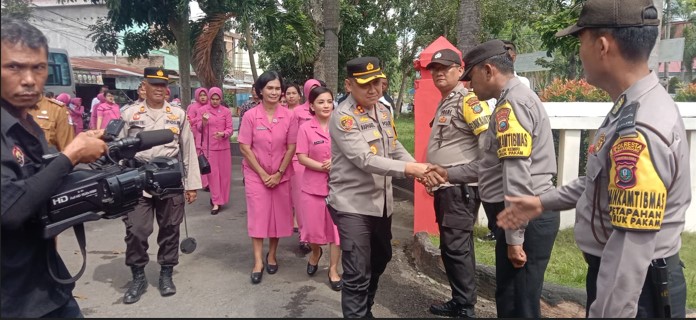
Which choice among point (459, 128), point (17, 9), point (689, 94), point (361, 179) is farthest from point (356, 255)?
point (689, 94)

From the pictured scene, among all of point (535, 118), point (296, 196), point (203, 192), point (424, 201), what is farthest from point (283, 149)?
point (203, 192)

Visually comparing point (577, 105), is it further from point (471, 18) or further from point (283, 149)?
point (283, 149)

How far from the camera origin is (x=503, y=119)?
8.43 feet

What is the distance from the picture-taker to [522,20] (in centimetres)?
1936

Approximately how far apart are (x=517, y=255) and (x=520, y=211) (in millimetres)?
644

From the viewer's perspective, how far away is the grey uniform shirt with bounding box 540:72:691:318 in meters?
1.50

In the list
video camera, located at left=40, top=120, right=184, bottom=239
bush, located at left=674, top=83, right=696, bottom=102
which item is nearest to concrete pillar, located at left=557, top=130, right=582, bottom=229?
video camera, located at left=40, top=120, right=184, bottom=239

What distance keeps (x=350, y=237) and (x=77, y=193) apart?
1.64m

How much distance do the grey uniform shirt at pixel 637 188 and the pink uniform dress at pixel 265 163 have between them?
3132 mm

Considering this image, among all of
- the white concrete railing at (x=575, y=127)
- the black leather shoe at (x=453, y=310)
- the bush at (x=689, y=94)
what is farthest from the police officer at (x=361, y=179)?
the bush at (x=689, y=94)

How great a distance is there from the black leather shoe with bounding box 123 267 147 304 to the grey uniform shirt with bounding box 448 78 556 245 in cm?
267

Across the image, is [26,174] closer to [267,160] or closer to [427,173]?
[427,173]

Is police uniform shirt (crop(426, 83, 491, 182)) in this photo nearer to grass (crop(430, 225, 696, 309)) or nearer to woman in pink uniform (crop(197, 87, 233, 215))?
grass (crop(430, 225, 696, 309))

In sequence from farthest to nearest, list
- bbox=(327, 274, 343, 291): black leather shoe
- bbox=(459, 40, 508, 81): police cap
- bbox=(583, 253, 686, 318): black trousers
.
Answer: bbox=(327, 274, 343, 291): black leather shoe < bbox=(459, 40, 508, 81): police cap < bbox=(583, 253, 686, 318): black trousers
